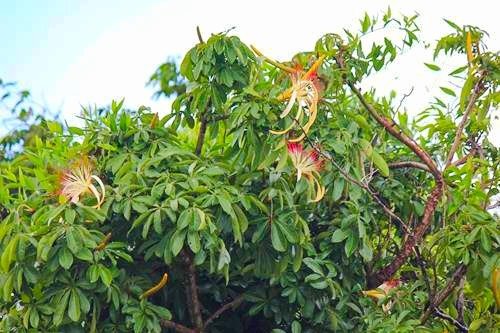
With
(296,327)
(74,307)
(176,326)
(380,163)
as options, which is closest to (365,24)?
(380,163)

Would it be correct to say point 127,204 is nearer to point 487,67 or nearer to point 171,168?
point 171,168

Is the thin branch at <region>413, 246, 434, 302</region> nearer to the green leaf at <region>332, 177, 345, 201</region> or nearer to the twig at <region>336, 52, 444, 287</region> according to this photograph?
the twig at <region>336, 52, 444, 287</region>

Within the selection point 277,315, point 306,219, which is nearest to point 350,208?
point 306,219

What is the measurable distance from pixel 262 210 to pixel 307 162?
0.72 ft

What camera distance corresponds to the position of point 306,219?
339cm

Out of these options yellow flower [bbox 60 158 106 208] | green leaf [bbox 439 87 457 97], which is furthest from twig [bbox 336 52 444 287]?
yellow flower [bbox 60 158 106 208]

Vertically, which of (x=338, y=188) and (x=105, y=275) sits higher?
(x=338, y=188)

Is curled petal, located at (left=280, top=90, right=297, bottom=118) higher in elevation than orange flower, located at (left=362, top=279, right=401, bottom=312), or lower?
higher

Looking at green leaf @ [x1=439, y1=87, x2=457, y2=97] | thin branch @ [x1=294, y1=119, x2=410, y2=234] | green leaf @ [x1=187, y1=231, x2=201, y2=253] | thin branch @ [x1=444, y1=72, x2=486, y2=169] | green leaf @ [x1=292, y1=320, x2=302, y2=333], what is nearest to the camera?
green leaf @ [x1=187, y1=231, x2=201, y2=253]

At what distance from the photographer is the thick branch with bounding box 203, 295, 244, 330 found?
3351 millimetres

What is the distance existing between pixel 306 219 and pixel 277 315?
35 centimetres

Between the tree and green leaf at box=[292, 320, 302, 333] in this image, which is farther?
green leaf at box=[292, 320, 302, 333]

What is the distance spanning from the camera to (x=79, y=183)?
10.2ft

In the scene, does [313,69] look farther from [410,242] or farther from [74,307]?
[74,307]
